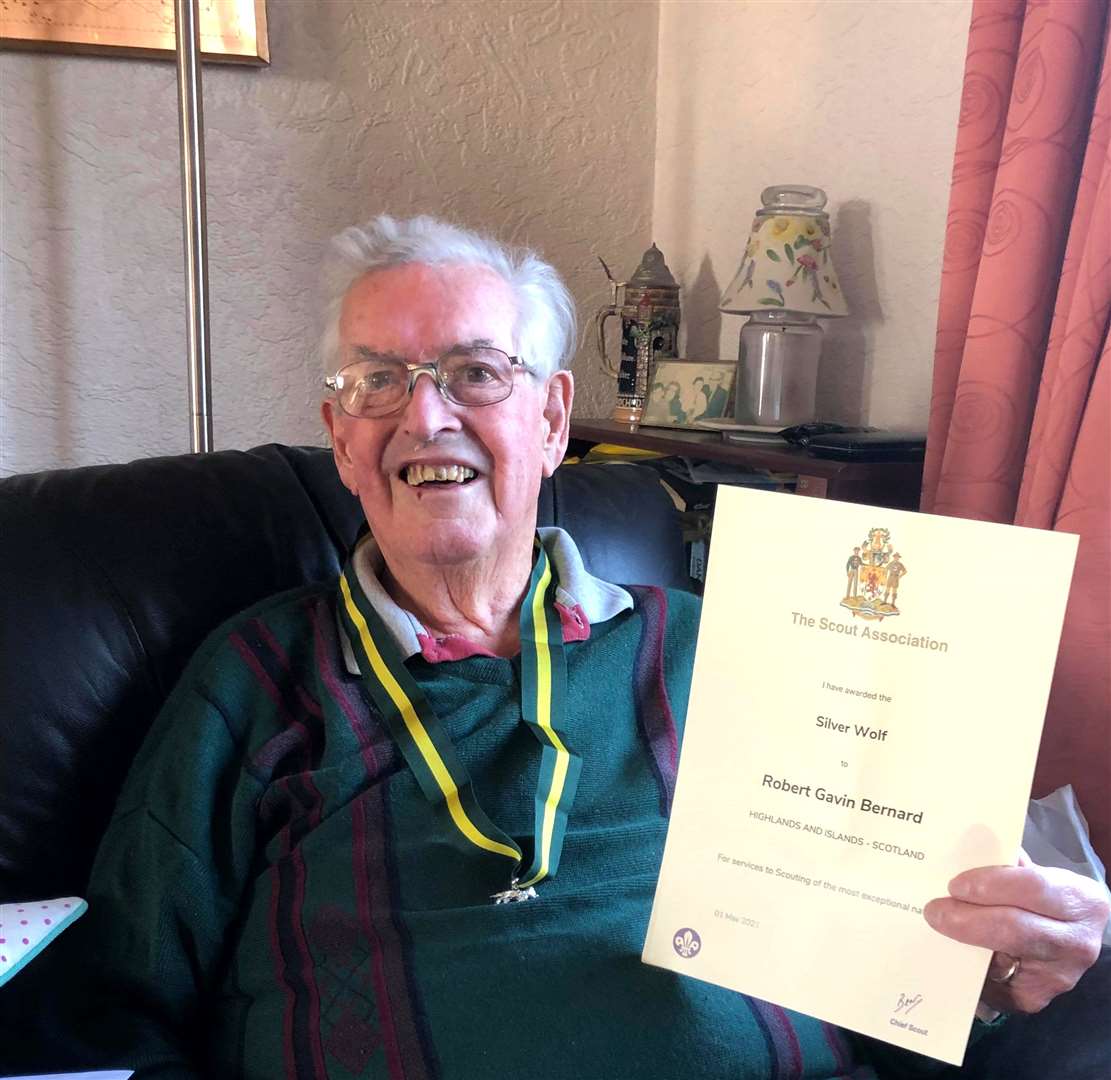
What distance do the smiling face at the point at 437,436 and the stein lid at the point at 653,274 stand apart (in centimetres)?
85

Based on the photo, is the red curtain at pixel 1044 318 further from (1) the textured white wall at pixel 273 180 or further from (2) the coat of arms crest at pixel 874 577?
(1) the textured white wall at pixel 273 180

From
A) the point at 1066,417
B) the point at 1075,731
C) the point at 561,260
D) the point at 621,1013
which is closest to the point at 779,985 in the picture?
the point at 621,1013

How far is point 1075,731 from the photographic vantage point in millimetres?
1231

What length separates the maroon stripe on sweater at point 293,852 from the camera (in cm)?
94

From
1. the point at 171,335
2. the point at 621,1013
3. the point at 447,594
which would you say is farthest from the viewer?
the point at 171,335

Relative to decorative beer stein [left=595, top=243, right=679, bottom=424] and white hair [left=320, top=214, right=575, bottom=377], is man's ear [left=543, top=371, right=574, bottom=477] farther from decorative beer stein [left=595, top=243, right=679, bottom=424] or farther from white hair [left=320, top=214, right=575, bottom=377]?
decorative beer stein [left=595, top=243, right=679, bottom=424]

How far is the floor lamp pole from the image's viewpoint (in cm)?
151

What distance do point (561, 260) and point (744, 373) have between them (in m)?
0.61

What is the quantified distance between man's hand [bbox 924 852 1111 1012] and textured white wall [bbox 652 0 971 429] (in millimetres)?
1102

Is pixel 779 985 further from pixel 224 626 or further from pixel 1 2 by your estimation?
pixel 1 2

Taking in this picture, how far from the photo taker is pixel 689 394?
186 cm

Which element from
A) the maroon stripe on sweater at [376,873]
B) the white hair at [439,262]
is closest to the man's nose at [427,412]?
the white hair at [439,262]

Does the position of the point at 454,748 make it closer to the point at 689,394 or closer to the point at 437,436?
the point at 437,436

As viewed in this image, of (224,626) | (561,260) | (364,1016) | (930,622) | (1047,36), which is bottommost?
(364,1016)
